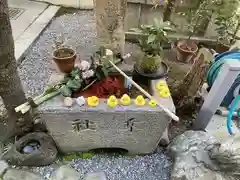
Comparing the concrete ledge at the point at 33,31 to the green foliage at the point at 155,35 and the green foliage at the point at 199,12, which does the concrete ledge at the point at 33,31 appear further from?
the green foliage at the point at 199,12

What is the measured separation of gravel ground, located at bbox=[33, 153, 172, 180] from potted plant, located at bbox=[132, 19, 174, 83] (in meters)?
0.74

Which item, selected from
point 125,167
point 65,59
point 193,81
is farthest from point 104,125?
point 193,81

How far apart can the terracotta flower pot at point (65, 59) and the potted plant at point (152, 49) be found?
53 cm

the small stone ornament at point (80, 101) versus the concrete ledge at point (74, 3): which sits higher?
the small stone ornament at point (80, 101)

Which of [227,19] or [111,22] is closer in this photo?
[111,22]

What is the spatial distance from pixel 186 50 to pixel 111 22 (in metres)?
1.61

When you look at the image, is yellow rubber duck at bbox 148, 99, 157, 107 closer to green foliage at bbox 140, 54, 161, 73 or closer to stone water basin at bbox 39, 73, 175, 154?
stone water basin at bbox 39, 73, 175, 154

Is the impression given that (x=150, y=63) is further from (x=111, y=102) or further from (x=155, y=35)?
(x=111, y=102)

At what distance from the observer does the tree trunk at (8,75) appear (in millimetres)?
1546

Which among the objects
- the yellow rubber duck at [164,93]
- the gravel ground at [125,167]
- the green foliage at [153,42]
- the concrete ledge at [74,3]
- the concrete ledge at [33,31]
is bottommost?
the gravel ground at [125,167]

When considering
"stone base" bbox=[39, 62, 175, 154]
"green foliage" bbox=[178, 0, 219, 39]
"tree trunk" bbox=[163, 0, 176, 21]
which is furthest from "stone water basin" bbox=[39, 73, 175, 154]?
"tree trunk" bbox=[163, 0, 176, 21]

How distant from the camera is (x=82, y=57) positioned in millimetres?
2436

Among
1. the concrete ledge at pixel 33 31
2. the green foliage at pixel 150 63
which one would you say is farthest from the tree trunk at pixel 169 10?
the concrete ledge at pixel 33 31

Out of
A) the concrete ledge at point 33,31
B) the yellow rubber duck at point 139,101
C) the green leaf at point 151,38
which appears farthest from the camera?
the concrete ledge at point 33,31
